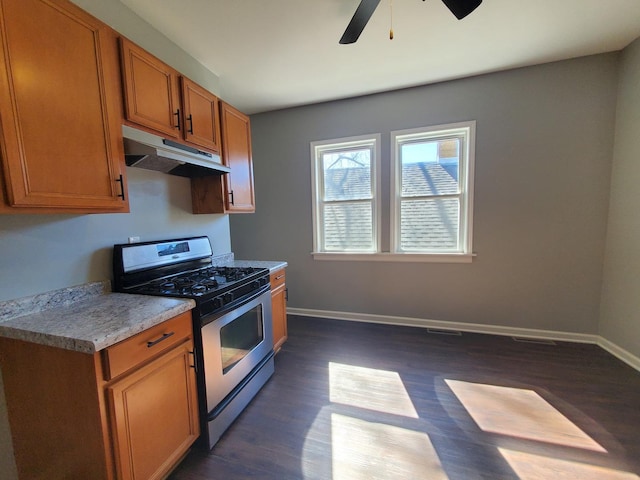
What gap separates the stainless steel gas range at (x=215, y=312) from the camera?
4.82 feet

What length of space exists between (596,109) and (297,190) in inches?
126

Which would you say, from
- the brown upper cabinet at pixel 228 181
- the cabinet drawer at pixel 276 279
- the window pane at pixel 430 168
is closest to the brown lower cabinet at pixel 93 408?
the cabinet drawer at pixel 276 279

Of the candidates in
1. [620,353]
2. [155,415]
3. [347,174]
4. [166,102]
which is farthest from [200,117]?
[620,353]

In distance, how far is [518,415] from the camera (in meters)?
1.71

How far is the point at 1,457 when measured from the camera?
45.8 inches

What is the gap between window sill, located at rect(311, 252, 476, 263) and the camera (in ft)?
9.45

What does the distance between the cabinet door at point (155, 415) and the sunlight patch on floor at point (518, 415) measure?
1841mm

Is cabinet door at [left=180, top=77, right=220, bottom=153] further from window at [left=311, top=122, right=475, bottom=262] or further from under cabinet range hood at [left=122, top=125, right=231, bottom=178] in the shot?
window at [left=311, top=122, right=475, bottom=262]

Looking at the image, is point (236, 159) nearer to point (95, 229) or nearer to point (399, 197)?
point (95, 229)

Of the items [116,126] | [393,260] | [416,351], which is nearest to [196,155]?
[116,126]

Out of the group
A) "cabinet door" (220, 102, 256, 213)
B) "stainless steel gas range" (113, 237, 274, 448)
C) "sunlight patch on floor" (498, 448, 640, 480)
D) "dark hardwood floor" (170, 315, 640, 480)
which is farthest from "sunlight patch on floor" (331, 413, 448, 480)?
"cabinet door" (220, 102, 256, 213)

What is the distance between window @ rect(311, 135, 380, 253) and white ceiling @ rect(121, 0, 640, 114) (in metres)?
0.72

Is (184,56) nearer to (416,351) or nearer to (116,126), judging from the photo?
(116,126)

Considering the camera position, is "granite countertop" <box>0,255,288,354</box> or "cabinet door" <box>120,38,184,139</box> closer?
"granite countertop" <box>0,255,288,354</box>
